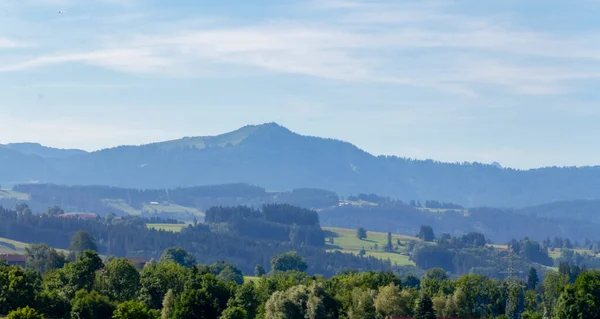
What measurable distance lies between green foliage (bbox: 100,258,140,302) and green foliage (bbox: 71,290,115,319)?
2123cm

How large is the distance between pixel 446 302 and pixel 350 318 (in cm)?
1989

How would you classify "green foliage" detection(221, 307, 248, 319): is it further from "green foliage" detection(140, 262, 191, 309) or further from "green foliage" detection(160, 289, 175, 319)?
"green foliage" detection(140, 262, 191, 309)

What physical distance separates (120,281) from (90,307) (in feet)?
90.2

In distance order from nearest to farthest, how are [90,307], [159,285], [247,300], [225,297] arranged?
1. [90,307]
2. [225,297]
3. [247,300]
4. [159,285]

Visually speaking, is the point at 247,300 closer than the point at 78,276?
Yes

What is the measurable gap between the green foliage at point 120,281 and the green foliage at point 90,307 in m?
21.2

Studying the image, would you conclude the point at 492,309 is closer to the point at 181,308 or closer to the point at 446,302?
the point at 446,302

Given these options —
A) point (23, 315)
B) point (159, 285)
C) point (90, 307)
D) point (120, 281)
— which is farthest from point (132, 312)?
point (120, 281)

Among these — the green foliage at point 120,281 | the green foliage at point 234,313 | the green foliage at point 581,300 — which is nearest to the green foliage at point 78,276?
the green foliage at point 120,281

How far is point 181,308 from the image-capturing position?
512ft

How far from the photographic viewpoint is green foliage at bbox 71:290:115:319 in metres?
148

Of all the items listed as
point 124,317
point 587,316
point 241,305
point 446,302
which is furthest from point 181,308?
point 587,316

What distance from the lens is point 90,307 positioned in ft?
491

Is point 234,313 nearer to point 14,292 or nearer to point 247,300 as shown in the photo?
point 247,300
